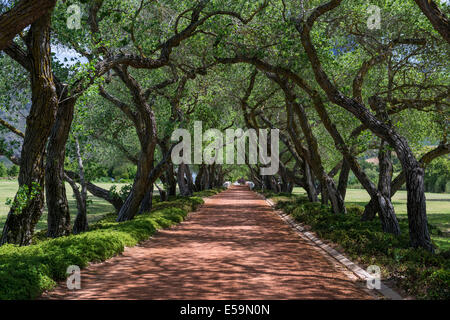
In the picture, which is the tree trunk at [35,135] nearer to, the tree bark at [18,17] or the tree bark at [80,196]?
the tree bark at [18,17]

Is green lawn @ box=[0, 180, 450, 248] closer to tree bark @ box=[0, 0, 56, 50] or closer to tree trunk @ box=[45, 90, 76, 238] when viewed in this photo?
tree trunk @ box=[45, 90, 76, 238]

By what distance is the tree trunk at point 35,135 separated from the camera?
27.4ft

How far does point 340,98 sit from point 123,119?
43.9 ft

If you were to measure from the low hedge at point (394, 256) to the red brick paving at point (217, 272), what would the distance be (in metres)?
0.77

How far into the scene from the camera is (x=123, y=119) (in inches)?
863

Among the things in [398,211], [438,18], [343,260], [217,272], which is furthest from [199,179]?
[438,18]

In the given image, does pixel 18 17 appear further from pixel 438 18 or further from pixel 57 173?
pixel 438 18

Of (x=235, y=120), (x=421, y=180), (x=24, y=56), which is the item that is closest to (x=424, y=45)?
(x=421, y=180)

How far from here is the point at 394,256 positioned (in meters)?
8.84

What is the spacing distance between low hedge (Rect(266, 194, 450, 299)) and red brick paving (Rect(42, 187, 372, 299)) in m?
0.77

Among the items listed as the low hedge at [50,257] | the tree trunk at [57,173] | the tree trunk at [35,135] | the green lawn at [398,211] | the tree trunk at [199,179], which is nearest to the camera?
the low hedge at [50,257]

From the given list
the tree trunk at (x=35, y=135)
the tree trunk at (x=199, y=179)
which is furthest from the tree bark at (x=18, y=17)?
the tree trunk at (x=199, y=179)

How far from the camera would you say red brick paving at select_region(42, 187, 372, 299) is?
653 cm

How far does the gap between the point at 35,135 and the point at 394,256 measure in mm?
7861
